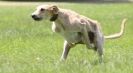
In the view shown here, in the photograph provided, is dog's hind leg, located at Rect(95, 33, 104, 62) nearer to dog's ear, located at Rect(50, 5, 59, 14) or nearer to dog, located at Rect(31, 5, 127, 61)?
dog, located at Rect(31, 5, 127, 61)

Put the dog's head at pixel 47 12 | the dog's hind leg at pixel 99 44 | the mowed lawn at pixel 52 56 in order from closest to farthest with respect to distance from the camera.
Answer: the mowed lawn at pixel 52 56 < the dog's head at pixel 47 12 < the dog's hind leg at pixel 99 44

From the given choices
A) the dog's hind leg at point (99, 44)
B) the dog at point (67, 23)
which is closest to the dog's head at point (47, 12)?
the dog at point (67, 23)

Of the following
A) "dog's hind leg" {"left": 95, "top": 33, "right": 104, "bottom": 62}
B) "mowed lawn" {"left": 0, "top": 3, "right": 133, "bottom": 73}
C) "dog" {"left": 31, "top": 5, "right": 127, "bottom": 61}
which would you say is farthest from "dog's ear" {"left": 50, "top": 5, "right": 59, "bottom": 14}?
"dog's hind leg" {"left": 95, "top": 33, "right": 104, "bottom": 62}

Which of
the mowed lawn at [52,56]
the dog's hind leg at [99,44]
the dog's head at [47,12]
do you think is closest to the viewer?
the mowed lawn at [52,56]

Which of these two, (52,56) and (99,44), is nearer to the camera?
(99,44)

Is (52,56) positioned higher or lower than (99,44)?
lower

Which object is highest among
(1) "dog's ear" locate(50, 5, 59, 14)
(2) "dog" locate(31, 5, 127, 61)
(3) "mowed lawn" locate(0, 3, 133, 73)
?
(1) "dog's ear" locate(50, 5, 59, 14)

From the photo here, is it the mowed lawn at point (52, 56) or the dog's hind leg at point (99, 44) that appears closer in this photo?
the mowed lawn at point (52, 56)

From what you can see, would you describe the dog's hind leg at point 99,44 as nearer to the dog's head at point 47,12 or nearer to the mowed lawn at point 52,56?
the mowed lawn at point 52,56

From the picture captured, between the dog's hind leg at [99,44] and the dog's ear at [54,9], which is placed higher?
the dog's ear at [54,9]

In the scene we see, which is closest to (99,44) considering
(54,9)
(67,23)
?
(67,23)

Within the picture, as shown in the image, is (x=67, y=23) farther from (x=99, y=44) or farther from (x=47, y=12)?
(x=99, y=44)

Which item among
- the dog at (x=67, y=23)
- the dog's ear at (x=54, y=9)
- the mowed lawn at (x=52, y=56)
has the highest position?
the dog's ear at (x=54, y=9)

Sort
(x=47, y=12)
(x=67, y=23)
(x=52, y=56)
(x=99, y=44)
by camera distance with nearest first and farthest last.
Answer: (x=47, y=12) → (x=67, y=23) → (x=99, y=44) → (x=52, y=56)
